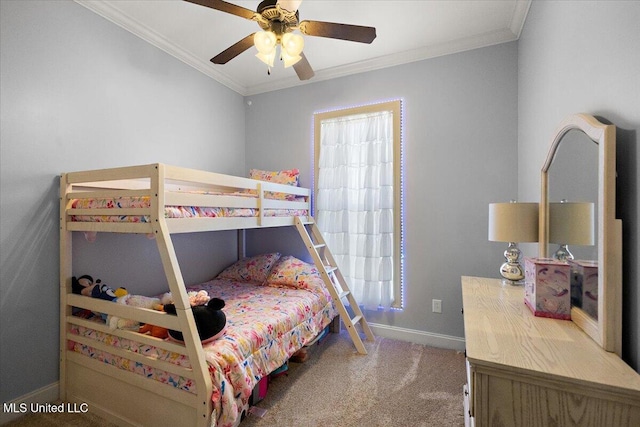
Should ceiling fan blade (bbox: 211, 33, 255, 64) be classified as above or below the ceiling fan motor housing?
below

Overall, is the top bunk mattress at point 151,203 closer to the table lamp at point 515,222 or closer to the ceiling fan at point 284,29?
the ceiling fan at point 284,29

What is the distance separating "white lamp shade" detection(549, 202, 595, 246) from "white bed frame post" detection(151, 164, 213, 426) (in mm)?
1739

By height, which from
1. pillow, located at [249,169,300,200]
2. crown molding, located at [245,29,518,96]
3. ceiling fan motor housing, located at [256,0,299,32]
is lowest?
pillow, located at [249,169,300,200]

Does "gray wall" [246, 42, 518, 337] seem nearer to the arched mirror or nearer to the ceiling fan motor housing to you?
the arched mirror

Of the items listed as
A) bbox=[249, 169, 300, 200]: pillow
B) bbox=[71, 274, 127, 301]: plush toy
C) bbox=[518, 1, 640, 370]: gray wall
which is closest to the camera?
bbox=[518, 1, 640, 370]: gray wall

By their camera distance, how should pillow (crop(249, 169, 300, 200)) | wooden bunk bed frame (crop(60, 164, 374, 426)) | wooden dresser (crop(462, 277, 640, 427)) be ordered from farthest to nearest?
pillow (crop(249, 169, 300, 200)) < wooden bunk bed frame (crop(60, 164, 374, 426)) < wooden dresser (crop(462, 277, 640, 427))

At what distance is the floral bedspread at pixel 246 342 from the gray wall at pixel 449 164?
903 millimetres

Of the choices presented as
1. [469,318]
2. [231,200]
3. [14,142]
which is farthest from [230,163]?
[469,318]

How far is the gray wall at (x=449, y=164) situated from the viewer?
243 cm

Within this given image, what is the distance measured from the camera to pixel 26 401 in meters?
1.73

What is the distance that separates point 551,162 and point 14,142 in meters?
3.12

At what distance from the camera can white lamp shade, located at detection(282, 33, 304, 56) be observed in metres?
1.63

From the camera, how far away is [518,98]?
2.35m

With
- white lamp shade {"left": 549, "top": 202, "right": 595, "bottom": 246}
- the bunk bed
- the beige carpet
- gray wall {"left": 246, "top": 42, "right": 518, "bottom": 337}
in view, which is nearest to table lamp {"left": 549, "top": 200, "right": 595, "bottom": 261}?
white lamp shade {"left": 549, "top": 202, "right": 595, "bottom": 246}
